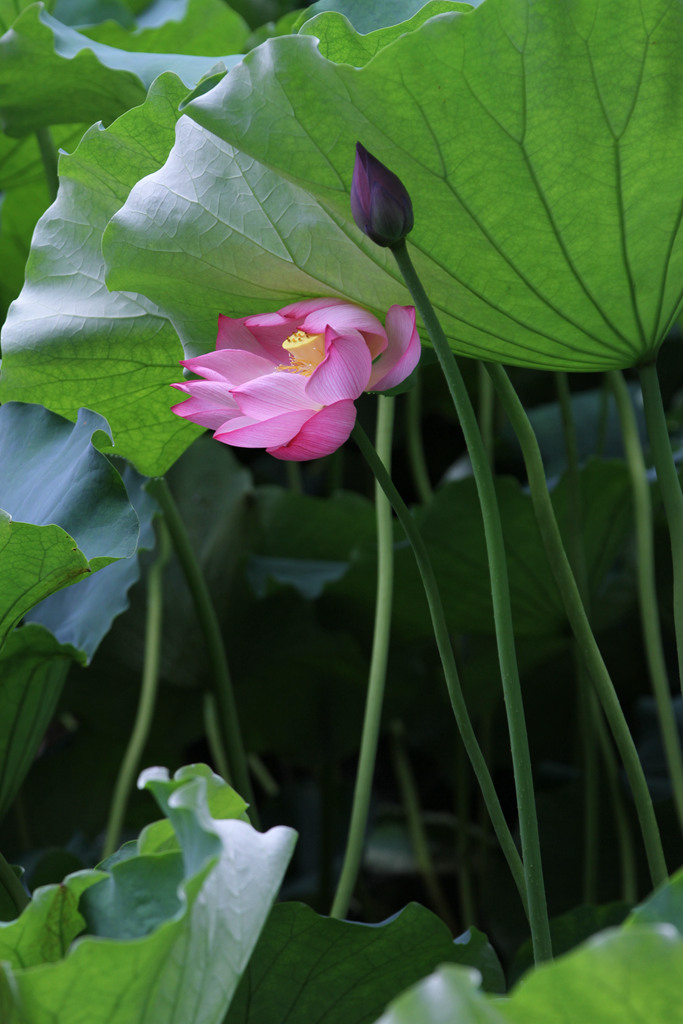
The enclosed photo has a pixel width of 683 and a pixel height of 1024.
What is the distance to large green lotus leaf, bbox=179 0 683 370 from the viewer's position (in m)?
0.37

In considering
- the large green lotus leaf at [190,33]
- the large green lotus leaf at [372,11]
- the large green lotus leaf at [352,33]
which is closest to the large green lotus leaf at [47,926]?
the large green lotus leaf at [352,33]

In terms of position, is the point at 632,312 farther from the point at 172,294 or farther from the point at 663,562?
the point at 663,562

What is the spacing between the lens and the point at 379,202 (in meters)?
0.35

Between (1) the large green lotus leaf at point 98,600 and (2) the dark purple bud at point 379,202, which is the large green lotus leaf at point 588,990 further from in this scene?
(1) the large green lotus leaf at point 98,600

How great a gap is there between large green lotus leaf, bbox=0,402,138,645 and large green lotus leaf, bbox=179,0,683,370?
14 centimetres

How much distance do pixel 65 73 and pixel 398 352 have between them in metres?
0.37

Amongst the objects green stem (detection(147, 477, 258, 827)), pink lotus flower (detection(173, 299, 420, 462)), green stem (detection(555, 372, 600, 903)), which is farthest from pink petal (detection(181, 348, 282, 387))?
green stem (detection(555, 372, 600, 903))

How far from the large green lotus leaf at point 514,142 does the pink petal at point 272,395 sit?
0.26ft

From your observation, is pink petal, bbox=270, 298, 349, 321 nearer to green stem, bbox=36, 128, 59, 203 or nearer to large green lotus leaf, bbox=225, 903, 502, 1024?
large green lotus leaf, bbox=225, 903, 502, 1024

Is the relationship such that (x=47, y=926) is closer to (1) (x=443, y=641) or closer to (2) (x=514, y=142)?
(1) (x=443, y=641)

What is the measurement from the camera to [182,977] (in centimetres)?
31

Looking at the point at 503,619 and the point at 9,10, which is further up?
the point at 9,10

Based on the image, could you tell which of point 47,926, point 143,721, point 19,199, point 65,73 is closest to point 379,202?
point 47,926

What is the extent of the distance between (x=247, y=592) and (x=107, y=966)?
630mm
